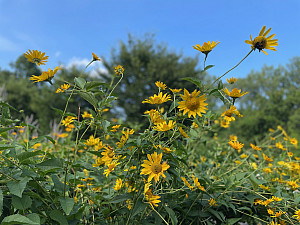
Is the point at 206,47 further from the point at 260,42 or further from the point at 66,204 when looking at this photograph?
the point at 66,204

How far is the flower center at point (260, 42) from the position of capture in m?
0.89

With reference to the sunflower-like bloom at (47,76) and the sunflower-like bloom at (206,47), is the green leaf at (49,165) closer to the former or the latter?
the sunflower-like bloom at (47,76)

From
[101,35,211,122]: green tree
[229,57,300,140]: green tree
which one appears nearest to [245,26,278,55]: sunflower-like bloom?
[229,57,300,140]: green tree

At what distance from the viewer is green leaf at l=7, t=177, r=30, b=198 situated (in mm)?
764

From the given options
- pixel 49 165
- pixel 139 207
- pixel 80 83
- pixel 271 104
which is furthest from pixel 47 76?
pixel 271 104

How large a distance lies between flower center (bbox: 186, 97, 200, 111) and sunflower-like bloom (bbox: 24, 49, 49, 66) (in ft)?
1.92

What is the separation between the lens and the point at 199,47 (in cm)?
90

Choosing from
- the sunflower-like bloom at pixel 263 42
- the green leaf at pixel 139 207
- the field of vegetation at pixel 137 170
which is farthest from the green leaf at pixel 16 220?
the sunflower-like bloom at pixel 263 42

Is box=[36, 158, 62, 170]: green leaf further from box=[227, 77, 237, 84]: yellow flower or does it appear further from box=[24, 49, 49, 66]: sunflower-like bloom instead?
box=[227, 77, 237, 84]: yellow flower

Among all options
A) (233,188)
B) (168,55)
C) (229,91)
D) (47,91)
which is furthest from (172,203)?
(47,91)

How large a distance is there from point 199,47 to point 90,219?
0.92 m

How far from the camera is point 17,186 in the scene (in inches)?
31.0

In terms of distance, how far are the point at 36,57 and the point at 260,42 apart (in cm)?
83

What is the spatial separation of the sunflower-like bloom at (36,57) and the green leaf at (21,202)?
0.49 metres
